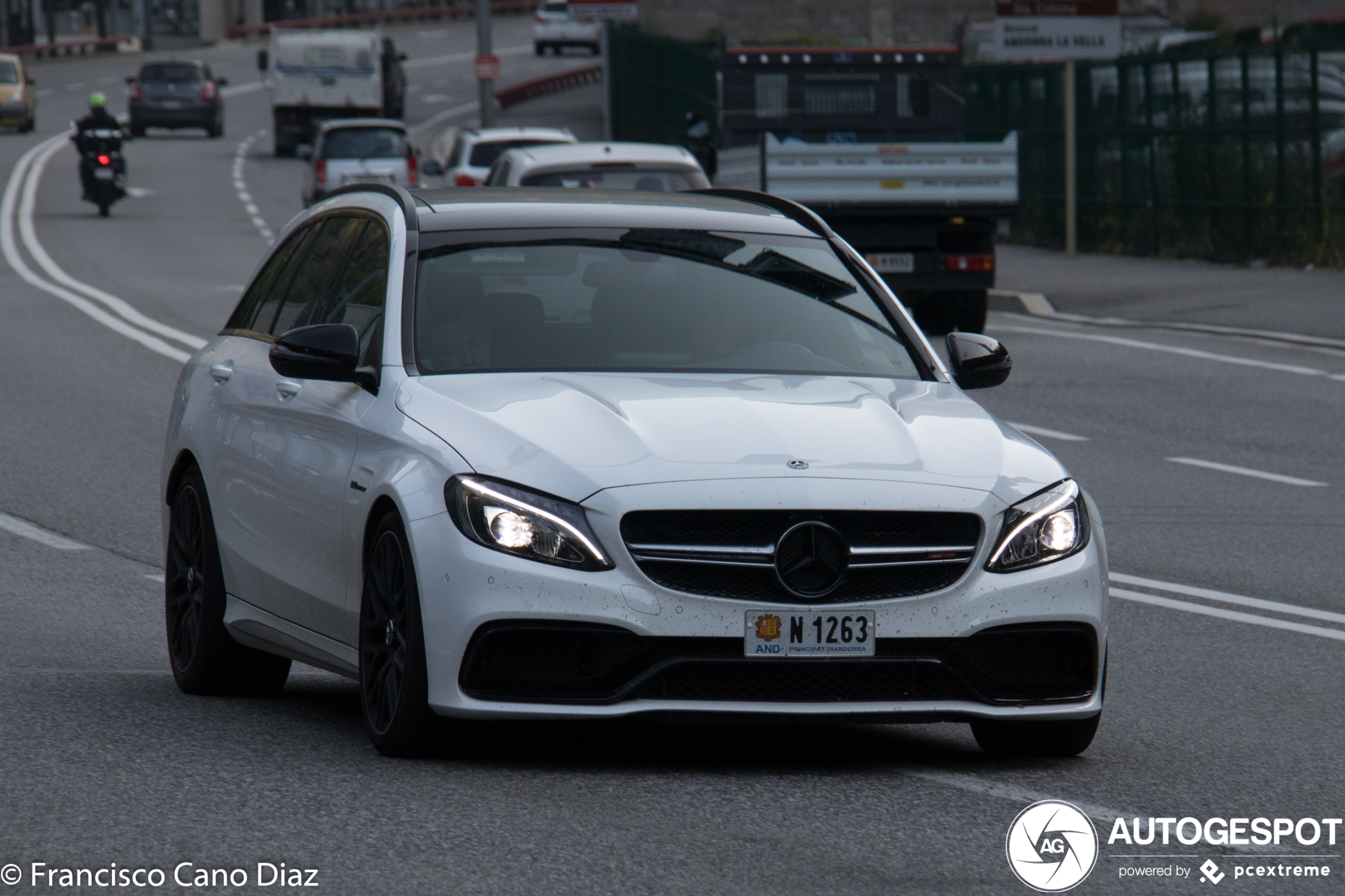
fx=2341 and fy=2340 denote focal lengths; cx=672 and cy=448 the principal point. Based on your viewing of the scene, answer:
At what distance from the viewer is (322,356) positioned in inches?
253

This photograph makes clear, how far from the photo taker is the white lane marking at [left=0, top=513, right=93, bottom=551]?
35.0ft

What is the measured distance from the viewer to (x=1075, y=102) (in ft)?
103

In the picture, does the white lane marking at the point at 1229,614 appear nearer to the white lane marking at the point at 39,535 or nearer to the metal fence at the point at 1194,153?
the white lane marking at the point at 39,535

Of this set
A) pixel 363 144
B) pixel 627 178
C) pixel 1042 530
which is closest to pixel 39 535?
pixel 1042 530

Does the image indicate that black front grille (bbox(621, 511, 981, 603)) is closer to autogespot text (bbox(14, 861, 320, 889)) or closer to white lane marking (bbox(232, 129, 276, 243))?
autogespot text (bbox(14, 861, 320, 889))

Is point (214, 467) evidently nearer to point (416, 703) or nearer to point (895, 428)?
point (416, 703)

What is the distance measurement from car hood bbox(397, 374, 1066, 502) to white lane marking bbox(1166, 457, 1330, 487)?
7034 millimetres

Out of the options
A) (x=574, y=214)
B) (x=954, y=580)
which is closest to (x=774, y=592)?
(x=954, y=580)

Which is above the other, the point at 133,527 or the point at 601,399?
the point at 601,399

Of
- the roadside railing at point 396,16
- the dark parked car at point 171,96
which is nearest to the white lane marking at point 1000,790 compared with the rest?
the dark parked car at point 171,96

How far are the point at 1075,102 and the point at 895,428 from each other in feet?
85.5

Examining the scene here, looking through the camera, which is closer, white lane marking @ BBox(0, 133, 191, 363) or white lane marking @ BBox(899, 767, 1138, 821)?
Result: white lane marking @ BBox(899, 767, 1138, 821)

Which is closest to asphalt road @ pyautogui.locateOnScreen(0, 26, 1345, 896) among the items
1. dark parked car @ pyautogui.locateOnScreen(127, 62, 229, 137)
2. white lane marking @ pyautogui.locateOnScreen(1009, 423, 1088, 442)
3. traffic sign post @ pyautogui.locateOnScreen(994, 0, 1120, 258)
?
white lane marking @ pyautogui.locateOnScreen(1009, 423, 1088, 442)

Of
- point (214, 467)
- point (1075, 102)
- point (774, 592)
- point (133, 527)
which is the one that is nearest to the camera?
point (774, 592)
